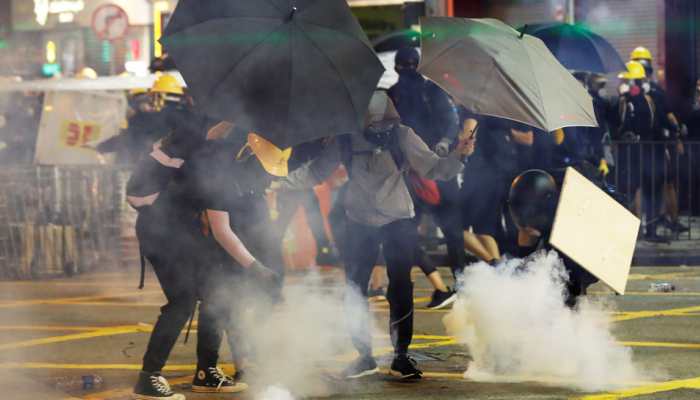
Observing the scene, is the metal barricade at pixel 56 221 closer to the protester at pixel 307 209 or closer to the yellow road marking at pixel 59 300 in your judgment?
the yellow road marking at pixel 59 300

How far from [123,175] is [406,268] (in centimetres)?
718

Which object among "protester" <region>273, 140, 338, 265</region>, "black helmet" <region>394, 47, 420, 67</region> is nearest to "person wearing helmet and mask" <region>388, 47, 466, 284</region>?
"black helmet" <region>394, 47, 420, 67</region>

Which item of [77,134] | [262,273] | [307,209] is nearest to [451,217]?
[307,209]

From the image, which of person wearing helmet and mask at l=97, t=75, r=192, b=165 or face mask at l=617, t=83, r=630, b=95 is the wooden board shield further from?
face mask at l=617, t=83, r=630, b=95

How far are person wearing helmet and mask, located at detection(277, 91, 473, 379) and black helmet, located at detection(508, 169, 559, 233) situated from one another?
2.45ft

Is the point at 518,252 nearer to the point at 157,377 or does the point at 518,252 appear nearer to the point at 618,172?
the point at 157,377

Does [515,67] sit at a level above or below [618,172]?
above

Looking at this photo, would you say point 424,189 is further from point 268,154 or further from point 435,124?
point 268,154

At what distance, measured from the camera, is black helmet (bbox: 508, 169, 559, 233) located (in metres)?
7.72

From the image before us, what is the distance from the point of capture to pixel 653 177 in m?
14.6

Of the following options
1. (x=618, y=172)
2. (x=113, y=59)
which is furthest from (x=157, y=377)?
(x=113, y=59)

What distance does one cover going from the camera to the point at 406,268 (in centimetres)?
736

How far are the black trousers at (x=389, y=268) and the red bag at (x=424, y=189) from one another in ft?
8.52

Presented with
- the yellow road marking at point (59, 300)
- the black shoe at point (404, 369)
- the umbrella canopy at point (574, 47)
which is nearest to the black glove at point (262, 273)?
the black shoe at point (404, 369)
